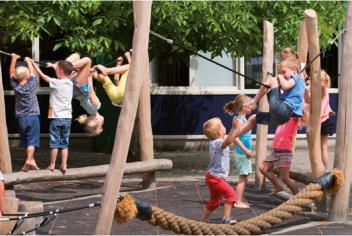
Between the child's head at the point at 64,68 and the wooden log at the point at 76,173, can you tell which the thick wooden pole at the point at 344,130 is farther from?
the child's head at the point at 64,68

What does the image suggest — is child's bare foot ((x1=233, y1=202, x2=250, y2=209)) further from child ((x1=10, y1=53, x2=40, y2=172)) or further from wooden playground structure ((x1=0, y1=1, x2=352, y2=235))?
child ((x1=10, y1=53, x2=40, y2=172))

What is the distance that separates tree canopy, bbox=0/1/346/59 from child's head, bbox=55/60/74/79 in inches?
59.5

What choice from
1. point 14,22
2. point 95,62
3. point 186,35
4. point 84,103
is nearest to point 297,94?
point 84,103

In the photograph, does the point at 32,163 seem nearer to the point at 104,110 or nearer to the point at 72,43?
the point at 72,43

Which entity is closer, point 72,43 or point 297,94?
point 297,94

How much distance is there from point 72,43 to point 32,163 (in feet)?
7.81

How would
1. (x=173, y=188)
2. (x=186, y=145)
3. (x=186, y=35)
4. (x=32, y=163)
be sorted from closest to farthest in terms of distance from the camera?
(x=32, y=163)
(x=173, y=188)
(x=186, y=35)
(x=186, y=145)

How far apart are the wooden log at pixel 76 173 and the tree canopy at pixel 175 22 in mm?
2006

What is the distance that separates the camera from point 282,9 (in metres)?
12.2

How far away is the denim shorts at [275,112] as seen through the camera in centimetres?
831

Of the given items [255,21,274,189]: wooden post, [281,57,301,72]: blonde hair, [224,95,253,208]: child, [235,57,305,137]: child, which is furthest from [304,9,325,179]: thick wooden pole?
[255,21,274,189]: wooden post

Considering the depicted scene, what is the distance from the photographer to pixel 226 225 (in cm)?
793

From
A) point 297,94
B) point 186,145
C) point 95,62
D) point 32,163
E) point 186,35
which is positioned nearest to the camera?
point 297,94

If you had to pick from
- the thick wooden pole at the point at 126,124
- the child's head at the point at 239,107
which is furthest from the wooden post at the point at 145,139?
the thick wooden pole at the point at 126,124
